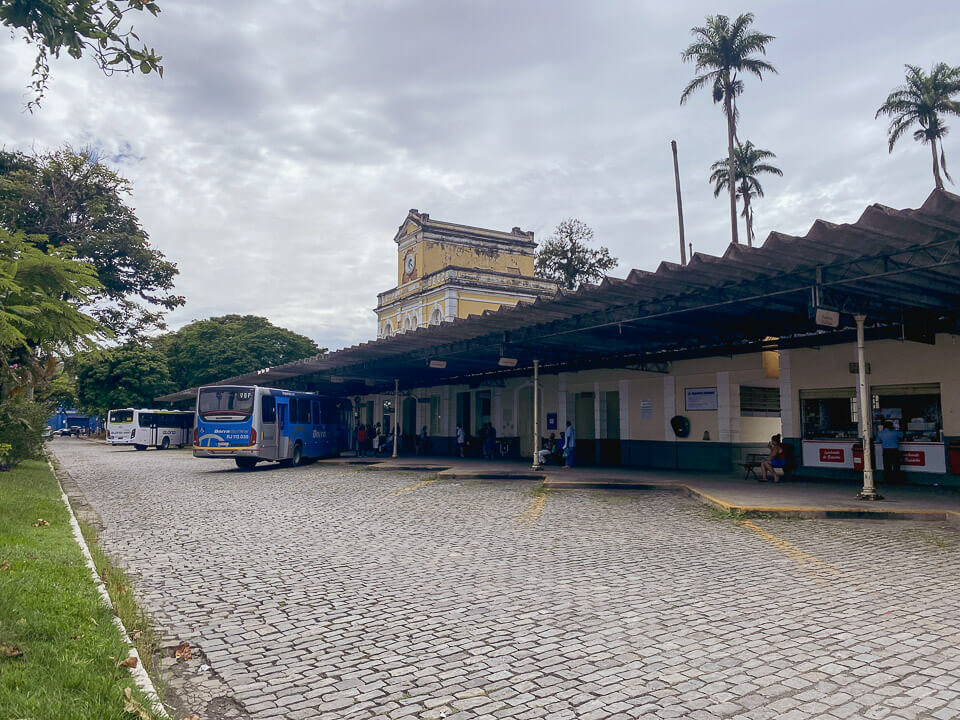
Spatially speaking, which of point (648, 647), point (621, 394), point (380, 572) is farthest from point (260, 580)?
point (621, 394)

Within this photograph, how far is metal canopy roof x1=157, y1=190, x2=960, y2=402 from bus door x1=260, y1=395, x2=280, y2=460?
287 cm

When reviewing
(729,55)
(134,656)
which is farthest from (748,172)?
(134,656)

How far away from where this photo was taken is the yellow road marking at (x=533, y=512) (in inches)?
428

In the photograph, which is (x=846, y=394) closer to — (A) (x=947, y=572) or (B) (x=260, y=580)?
(A) (x=947, y=572)

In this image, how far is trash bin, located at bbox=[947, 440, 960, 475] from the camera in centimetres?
1412

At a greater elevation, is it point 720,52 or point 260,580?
point 720,52

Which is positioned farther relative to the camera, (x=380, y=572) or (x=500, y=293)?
(x=500, y=293)

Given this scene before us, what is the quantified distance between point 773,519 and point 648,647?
278 inches

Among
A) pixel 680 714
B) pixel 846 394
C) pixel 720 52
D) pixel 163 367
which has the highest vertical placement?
pixel 720 52

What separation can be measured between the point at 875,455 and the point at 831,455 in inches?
44.0

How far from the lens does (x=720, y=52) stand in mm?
35938

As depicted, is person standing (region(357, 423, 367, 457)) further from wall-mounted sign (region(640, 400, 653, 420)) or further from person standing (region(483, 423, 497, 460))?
wall-mounted sign (region(640, 400, 653, 420))

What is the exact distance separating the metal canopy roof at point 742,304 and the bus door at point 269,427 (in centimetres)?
287

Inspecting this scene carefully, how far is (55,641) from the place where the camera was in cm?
457
